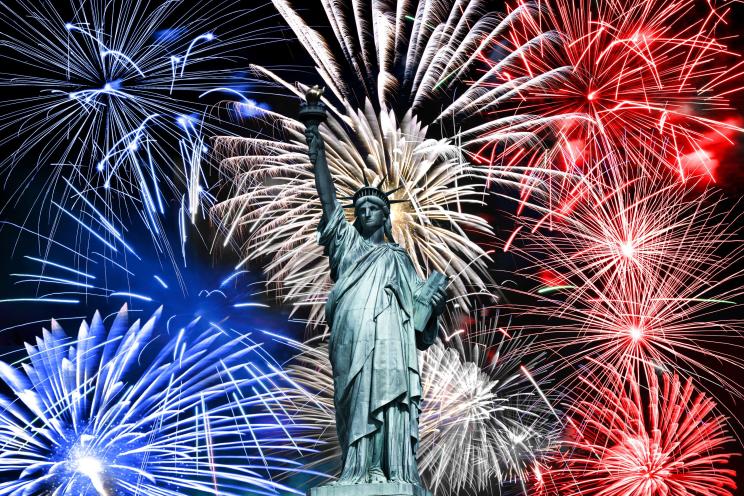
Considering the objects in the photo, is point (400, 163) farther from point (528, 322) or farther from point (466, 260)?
point (528, 322)

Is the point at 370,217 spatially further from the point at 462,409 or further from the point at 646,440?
the point at 646,440

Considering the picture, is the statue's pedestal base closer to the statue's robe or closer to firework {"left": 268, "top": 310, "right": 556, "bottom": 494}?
the statue's robe

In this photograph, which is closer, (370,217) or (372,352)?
(372,352)

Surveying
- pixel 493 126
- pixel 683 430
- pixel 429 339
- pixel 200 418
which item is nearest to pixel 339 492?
pixel 429 339

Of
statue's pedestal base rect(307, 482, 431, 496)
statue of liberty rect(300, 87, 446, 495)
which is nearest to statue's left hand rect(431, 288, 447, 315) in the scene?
statue of liberty rect(300, 87, 446, 495)

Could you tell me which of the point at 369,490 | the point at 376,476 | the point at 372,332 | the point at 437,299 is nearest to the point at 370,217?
the point at 437,299

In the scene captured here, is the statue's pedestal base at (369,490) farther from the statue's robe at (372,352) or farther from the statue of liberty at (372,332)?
the statue's robe at (372,352)
